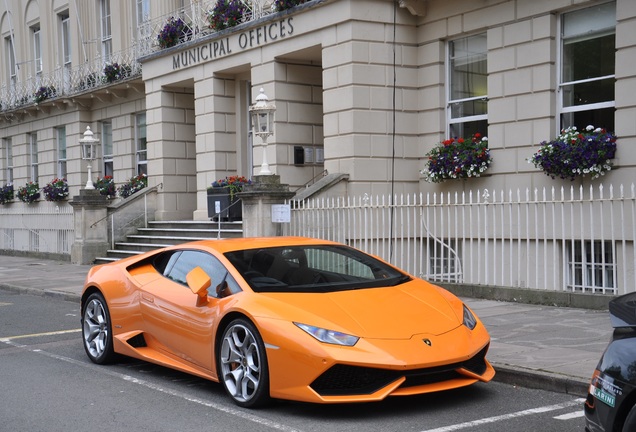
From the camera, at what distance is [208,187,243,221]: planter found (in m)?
18.0

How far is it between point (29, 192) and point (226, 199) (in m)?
13.8

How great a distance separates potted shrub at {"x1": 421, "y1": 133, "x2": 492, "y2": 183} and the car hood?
7870 mm

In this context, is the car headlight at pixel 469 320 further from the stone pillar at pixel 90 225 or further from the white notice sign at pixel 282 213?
the stone pillar at pixel 90 225

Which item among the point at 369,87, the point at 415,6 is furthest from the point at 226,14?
the point at 415,6

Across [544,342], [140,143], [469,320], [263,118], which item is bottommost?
[544,342]

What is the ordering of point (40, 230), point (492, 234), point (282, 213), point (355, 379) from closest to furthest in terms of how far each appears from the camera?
point (355, 379) → point (492, 234) → point (282, 213) → point (40, 230)

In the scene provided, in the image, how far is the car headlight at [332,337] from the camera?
6082mm

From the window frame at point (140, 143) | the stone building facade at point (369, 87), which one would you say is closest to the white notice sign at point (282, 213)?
the stone building facade at point (369, 87)

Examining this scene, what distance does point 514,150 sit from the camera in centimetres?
1438

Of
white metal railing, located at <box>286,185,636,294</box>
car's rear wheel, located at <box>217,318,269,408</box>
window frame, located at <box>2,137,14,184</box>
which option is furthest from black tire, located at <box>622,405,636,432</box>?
window frame, located at <box>2,137,14,184</box>

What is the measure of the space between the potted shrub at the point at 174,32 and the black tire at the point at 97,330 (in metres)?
12.6

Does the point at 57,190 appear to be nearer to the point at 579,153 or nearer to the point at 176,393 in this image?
the point at 579,153

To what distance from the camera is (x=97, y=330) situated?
8695mm

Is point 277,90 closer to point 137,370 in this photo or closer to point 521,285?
point 521,285
